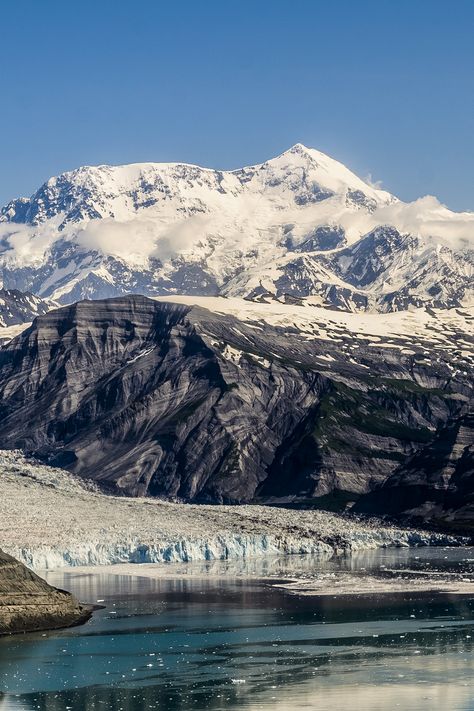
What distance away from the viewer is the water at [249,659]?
115 meters

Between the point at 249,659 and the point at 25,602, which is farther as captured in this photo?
the point at 25,602

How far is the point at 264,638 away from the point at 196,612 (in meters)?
25.2

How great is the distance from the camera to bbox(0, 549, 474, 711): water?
115125 millimetres

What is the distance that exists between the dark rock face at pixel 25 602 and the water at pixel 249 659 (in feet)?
7.20

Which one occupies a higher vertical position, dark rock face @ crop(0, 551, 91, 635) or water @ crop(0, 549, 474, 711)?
dark rock face @ crop(0, 551, 91, 635)

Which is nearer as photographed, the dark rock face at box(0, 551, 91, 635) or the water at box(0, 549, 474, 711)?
the water at box(0, 549, 474, 711)

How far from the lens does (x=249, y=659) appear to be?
137 meters

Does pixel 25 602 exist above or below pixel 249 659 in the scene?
above

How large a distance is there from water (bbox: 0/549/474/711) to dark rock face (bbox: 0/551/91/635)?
2.20m

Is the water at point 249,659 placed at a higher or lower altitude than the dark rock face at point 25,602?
lower

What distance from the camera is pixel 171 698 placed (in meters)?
117

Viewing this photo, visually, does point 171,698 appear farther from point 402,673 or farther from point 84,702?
point 402,673

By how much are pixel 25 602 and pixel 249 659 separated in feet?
78.4

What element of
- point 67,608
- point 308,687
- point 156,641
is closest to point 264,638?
point 156,641
